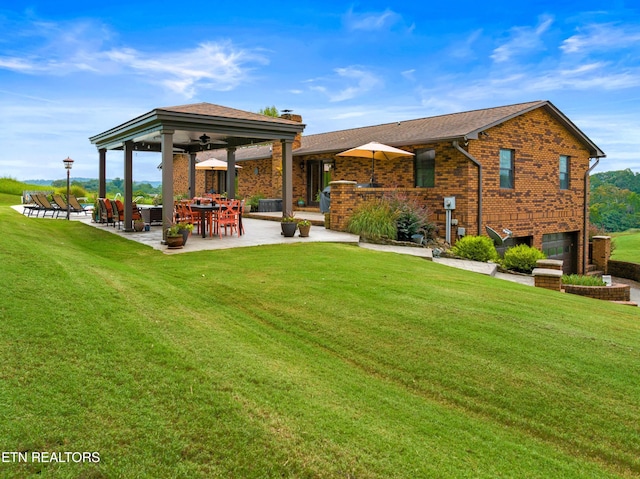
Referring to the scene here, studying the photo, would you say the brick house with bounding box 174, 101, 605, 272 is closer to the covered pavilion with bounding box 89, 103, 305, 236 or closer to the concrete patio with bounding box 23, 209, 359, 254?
the concrete patio with bounding box 23, 209, 359, 254

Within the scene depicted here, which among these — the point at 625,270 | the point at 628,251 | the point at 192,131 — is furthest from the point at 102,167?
the point at 628,251

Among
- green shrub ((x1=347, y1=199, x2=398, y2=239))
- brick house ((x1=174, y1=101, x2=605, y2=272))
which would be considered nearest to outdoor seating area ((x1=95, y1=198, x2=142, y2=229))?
brick house ((x1=174, y1=101, x2=605, y2=272))

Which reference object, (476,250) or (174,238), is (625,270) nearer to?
(476,250)

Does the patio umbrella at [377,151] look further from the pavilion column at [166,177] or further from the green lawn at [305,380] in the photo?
the green lawn at [305,380]

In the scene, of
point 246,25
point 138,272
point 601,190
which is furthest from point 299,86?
point 601,190

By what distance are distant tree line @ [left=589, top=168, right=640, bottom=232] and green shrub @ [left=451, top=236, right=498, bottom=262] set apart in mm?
47103

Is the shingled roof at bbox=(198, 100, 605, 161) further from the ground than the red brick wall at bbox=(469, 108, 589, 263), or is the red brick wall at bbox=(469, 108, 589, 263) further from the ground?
the shingled roof at bbox=(198, 100, 605, 161)

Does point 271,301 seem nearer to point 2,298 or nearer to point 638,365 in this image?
point 2,298

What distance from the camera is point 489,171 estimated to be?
629 inches

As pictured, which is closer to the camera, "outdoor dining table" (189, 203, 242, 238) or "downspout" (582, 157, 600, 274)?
"outdoor dining table" (189, 203, 242, 238)

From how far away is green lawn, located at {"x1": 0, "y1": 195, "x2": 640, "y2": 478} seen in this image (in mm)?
2936

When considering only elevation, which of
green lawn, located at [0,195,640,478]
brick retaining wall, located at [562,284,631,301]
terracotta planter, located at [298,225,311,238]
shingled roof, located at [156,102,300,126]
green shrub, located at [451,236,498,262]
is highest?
shingled roof, located at [156,102,300,126]

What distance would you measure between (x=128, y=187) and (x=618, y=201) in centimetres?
6449

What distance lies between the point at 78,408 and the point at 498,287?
701cm
